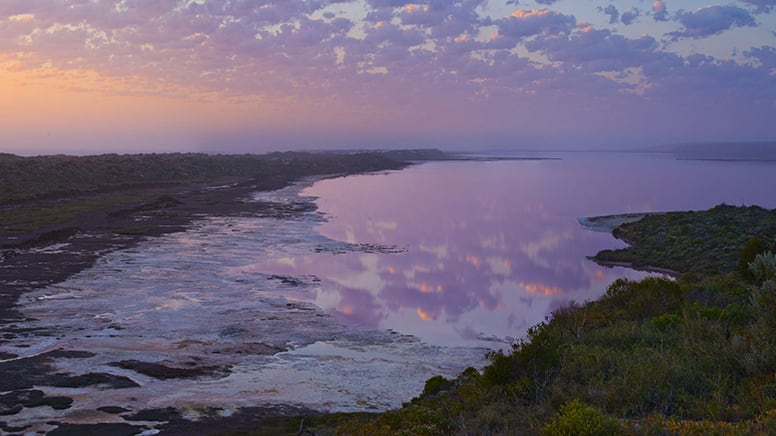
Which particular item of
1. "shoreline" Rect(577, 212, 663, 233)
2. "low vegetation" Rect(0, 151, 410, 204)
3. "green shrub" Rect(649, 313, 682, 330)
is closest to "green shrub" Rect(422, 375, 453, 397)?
"green shrub" Rect(649, 313, 682, 330)

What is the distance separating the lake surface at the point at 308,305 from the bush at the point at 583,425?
615 centimetres

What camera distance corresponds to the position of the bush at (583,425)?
254 inches

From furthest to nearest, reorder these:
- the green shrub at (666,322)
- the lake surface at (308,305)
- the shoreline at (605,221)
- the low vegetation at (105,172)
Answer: the low vegetation at (105,172), the shoreline at (605,221), the lake surface at (308,305), the green shrub at (666,322)

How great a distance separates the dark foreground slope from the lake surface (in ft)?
9.29

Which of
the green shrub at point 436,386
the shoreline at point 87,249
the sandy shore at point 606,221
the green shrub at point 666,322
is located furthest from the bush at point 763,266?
the sandy shore at point 606,221

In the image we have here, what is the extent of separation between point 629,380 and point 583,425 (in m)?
2.80

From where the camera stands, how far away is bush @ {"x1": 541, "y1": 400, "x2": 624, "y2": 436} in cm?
644

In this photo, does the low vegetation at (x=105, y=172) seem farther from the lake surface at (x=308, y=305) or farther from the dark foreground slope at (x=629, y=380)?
the dark foreground slope at (x=629, y=380)

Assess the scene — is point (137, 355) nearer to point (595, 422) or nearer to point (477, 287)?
point (595, 422)

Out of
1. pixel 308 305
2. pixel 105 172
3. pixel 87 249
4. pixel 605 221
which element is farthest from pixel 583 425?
pixel 105 172

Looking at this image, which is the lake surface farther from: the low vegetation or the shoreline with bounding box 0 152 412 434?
the low vegetation

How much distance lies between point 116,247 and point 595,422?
28182mm

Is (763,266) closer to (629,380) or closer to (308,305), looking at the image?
(629,380)

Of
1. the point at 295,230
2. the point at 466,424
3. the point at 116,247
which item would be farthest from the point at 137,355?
the point at 295,230
